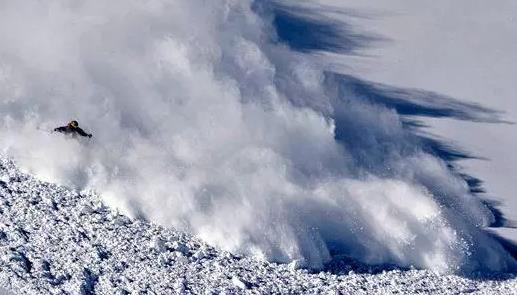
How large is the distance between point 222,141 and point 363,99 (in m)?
5.64

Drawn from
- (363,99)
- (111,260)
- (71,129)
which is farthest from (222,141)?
(363,99)

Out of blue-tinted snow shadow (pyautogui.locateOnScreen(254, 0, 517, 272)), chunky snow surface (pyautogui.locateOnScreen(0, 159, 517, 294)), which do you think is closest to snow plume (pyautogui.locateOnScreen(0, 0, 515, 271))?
blue-tinted snow shadow (pyautogui.locateOnScreen(254, 0, 517, 272))

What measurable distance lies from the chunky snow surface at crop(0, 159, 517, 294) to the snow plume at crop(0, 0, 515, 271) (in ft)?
1.49

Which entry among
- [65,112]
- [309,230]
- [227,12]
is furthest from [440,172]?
[65,112]

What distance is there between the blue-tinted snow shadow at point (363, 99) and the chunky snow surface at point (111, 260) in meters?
1.18

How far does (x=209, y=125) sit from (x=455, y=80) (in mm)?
9631

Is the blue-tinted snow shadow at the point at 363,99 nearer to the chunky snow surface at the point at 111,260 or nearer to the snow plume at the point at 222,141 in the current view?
the snow plume at the point at 222,141

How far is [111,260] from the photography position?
24.1 m

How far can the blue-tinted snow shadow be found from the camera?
30.2 meters

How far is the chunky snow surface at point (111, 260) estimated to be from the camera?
2333 centimetres

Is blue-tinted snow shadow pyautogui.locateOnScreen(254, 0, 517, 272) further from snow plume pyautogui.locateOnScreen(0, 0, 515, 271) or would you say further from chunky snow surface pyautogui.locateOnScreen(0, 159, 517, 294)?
chunky snow surface pyautogui.locateOnScreen(0, 159, 517, 294)

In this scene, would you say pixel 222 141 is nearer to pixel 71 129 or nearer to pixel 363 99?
pixel 71 129

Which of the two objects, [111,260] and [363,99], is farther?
[363,99]

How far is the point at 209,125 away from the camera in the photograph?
28703mm
